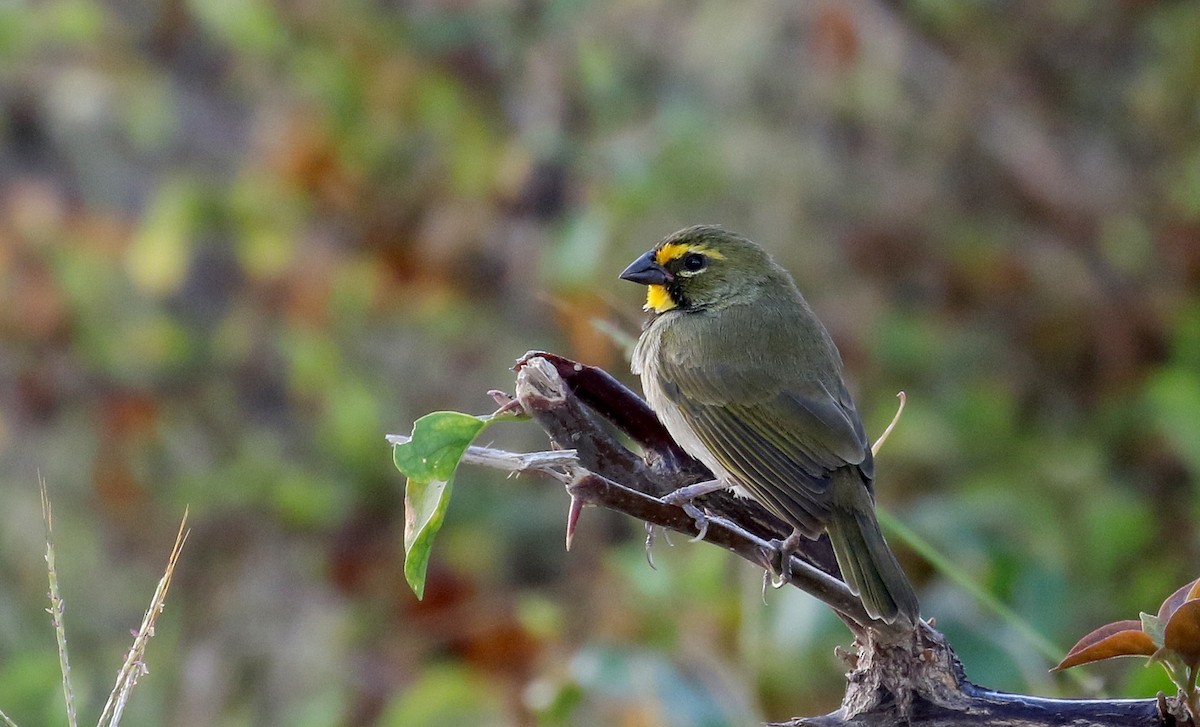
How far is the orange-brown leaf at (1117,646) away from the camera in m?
1.98

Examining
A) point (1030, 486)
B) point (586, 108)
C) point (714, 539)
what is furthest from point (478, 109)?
point (714, 539)

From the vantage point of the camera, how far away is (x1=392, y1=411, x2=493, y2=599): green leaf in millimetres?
2037

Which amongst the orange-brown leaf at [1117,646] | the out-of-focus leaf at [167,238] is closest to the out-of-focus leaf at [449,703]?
the out-of-focus leaf at [167,238]

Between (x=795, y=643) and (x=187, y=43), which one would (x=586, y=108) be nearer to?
(x=187, y=43)

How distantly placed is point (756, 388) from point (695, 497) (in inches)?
39.3

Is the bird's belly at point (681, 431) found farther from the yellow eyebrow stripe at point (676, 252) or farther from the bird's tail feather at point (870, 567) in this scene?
the yellow eyebrow stripe at point (676, 252)

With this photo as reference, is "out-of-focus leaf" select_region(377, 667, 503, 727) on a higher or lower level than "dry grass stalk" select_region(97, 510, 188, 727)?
higher

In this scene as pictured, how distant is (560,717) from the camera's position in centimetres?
334

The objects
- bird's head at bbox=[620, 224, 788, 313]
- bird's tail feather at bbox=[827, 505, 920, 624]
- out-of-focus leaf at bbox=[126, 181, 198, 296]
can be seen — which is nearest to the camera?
bird's tail feather at bbox=[827, 505, 920, 624]

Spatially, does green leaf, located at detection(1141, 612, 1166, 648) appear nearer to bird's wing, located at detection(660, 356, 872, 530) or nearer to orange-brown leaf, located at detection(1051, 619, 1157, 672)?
orange-brown leaf, located at detection(1051, 619, 1157, 672)

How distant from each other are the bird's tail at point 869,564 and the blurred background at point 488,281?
9.23 ft

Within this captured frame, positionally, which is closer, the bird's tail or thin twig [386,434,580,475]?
thin twig [386,434,580,475]

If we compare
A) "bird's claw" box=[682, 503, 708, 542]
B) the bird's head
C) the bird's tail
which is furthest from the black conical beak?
"bird's claw" box=[682, 503, 708, 542]

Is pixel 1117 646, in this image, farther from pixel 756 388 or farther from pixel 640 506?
pixel 756 388
